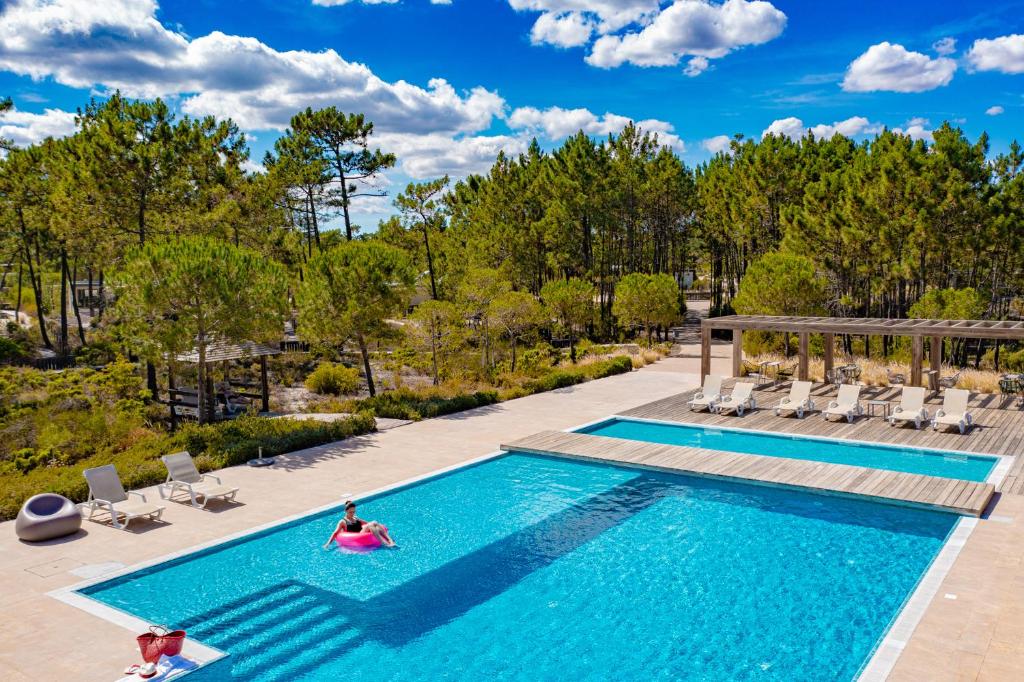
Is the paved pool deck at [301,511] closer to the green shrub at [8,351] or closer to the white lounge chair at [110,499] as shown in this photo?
the white lounge chair at [110,499]

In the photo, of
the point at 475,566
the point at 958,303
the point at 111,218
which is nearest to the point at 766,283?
the point at 958,303

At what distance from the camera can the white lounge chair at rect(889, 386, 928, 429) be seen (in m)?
16.4

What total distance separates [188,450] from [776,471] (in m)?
11.2

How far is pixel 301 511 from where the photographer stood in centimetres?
1141

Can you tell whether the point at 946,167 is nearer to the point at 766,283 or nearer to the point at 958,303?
the point at 958,303

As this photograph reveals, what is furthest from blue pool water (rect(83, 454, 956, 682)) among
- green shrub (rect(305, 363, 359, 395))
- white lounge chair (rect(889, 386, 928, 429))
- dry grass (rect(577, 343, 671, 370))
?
dry grass (rect(577, 343, 671, 370))

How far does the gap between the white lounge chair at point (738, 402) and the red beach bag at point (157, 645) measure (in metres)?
14.5

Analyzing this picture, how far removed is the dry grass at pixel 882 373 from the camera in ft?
67.6

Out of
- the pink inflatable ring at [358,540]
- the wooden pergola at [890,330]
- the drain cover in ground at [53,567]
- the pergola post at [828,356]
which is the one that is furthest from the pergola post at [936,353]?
the drain cover in ground at [53,567]

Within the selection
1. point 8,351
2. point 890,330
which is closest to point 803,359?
point 890,330

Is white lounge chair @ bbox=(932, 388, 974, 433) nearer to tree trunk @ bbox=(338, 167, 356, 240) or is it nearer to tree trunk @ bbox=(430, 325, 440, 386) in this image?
tree trunk @ bbox=(430, 325, 440, 386)

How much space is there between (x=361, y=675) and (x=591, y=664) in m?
2.25

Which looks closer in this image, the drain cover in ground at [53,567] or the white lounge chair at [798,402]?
the drain cover in ground at [53,567]

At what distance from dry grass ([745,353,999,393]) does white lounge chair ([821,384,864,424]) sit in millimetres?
4461
